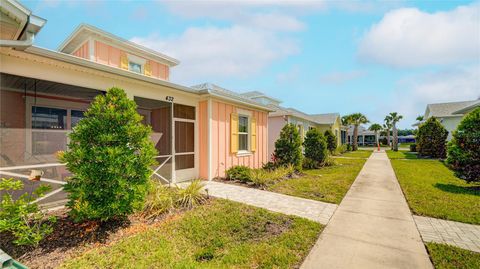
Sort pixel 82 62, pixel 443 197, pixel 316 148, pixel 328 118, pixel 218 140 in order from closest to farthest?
pixel 82 62, pixel 443 197, pixel 218 140, pixel 316 148, pixel 328 118

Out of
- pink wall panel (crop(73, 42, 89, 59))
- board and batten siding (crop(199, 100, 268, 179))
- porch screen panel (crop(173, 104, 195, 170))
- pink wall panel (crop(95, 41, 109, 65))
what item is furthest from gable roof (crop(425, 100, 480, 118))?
pink wall panel (crop(73, 42, 89, 59))

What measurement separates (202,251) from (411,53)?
10727 millimetres

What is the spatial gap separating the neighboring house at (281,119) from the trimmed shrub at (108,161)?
8852 mm

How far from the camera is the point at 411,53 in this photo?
8.39 meters

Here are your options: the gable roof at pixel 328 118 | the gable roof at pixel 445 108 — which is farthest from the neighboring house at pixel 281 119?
the gable roof at pixel 445 108

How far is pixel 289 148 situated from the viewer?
10.7m

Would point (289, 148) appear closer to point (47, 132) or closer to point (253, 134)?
point (253, 134)

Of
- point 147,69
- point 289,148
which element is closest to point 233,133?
point 289,148

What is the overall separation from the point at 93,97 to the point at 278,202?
21.0 ft

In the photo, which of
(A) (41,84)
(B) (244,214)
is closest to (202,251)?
(B) (244,214)

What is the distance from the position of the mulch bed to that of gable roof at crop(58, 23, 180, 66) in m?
7.70

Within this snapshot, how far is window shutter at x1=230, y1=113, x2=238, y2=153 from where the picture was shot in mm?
8992

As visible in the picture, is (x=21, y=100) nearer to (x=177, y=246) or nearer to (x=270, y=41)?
(x=177, y=246)

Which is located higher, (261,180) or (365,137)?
(365,137)
